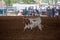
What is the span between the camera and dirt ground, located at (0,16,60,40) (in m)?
4.12

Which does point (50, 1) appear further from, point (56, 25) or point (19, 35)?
point (19, 35)

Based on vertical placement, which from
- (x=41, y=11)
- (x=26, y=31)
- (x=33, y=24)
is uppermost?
(x=41, y=11)

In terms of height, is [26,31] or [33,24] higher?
[33,24]

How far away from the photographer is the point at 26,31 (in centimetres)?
416

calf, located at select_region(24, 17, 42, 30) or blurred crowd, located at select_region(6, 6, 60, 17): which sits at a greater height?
blurred crowd, located at select_region(6, 6, 60, 17)

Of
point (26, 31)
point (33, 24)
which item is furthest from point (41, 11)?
point (26, 31)

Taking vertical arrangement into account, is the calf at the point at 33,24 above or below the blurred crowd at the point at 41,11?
below

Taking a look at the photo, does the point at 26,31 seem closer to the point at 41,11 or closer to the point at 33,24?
the point at 33,24

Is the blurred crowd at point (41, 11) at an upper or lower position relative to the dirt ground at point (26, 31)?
upper

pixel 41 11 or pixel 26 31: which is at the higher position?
pixel 41 11

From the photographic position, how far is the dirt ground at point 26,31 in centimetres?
412

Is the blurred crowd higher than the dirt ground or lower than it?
higher

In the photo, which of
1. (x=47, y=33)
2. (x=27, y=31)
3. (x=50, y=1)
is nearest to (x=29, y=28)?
(x=27, y=31)

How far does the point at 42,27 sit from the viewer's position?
13.6 ft
